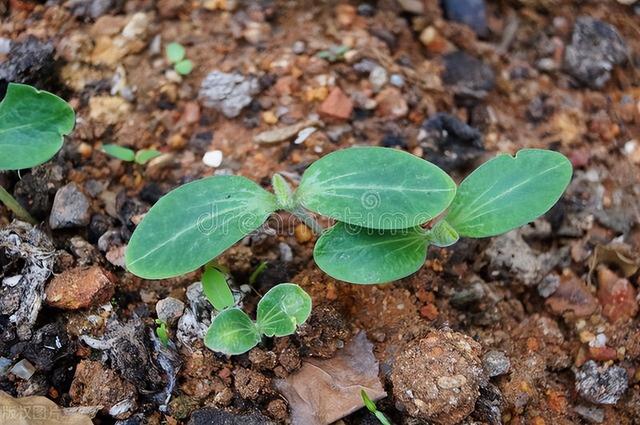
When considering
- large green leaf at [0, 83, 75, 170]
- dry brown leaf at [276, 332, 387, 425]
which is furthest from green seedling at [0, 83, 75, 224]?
dry brown leaf at [276, 332, 387, 425]

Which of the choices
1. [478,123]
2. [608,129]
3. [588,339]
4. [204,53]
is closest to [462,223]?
[588,339]

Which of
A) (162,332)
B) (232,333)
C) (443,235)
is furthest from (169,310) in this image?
(443,235)

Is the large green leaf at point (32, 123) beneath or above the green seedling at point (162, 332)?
above

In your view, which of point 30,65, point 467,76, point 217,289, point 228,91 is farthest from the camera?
point 467,76

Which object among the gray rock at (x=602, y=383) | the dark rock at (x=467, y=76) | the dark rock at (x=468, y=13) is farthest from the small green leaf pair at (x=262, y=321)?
the dark rock at (x=468, y=13)

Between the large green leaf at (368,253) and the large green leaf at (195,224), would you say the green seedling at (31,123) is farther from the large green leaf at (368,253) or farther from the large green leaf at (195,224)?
the large green leaf at (368,253)

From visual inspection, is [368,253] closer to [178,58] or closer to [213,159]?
[213,159]

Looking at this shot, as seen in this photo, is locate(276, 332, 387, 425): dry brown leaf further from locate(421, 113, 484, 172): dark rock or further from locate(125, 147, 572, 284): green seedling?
locate(421, 113, 484, 172): dark rock
